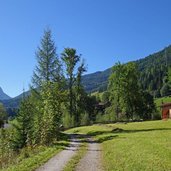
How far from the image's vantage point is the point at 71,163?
64.8ft

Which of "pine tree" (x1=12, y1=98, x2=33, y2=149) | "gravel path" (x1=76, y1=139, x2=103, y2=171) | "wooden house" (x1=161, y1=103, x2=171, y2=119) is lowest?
"gravel path" (x1=76, y1=139, x2=103, y2=171)

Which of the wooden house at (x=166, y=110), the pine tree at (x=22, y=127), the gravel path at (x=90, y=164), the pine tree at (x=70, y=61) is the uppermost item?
the pine tree at (x=70, y=61)

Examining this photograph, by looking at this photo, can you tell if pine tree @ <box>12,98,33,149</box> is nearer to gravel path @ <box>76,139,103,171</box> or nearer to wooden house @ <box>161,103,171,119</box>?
gravel path @ <box>76,139,103,171</box>

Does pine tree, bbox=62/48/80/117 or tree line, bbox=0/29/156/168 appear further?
pine tree, bbox=62/48/80/117

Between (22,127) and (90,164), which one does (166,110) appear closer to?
(22,127)

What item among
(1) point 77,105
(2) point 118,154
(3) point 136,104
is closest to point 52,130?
(2) point 118,154

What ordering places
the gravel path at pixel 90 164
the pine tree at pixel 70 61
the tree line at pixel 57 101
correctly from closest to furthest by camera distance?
the gravel path at pixel 90 164 < the tree line at pixel 57 101 < the pine tree at pixel 70 61

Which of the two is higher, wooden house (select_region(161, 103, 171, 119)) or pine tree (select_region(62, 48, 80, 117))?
pine tree (select_region(62, 48, 80, 117))

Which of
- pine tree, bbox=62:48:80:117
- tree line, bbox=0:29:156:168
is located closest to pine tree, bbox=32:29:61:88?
tree line, bbox=0:29:156:168

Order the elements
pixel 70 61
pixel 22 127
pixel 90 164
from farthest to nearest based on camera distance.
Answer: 1. pixel 70 61
2. pixel 22 127
3. pixel 90 164

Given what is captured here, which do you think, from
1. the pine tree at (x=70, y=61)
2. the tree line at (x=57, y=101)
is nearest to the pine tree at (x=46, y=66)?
the tree line at (x=57, y=101)

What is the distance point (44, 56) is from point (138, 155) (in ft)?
106

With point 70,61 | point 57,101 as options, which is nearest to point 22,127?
point 57,101

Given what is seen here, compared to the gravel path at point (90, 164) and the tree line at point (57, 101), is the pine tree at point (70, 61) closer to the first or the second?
the tree line at point (57, 101)
